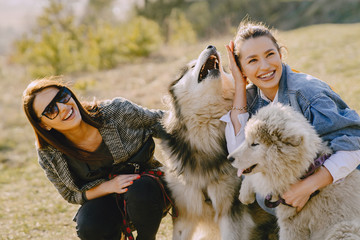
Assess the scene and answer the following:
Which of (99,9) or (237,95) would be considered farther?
(99,9)

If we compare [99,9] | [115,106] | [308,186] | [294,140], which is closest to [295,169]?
[308,186]

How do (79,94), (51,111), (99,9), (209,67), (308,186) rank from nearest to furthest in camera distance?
1. (308,186)
2. (51,111)
3. (209,67)
4. (79,94)
5. (99,9)

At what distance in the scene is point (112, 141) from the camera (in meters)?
2.89

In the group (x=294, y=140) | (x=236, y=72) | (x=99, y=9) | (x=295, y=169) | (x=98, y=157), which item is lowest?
(x=295, y=169)

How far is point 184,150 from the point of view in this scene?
285 centimetres

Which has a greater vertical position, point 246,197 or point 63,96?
point 63,96

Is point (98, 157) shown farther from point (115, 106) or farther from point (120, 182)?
point (115, 106)

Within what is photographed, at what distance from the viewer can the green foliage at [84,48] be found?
48.9ft

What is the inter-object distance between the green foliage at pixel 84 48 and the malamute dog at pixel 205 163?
Answer: 1323 centimetres

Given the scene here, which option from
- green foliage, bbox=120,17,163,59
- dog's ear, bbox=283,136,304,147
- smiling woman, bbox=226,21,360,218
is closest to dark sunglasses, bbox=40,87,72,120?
smiling woman, bbox=226,21,360,218

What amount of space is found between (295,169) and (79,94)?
13.8ft

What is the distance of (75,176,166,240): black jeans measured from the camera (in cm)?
262

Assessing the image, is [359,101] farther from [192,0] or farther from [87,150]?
[192,0]

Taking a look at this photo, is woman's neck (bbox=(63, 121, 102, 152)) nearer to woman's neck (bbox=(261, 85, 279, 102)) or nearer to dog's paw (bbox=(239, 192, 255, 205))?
dog's paw (bbox=(239, 192, 255, 205))
